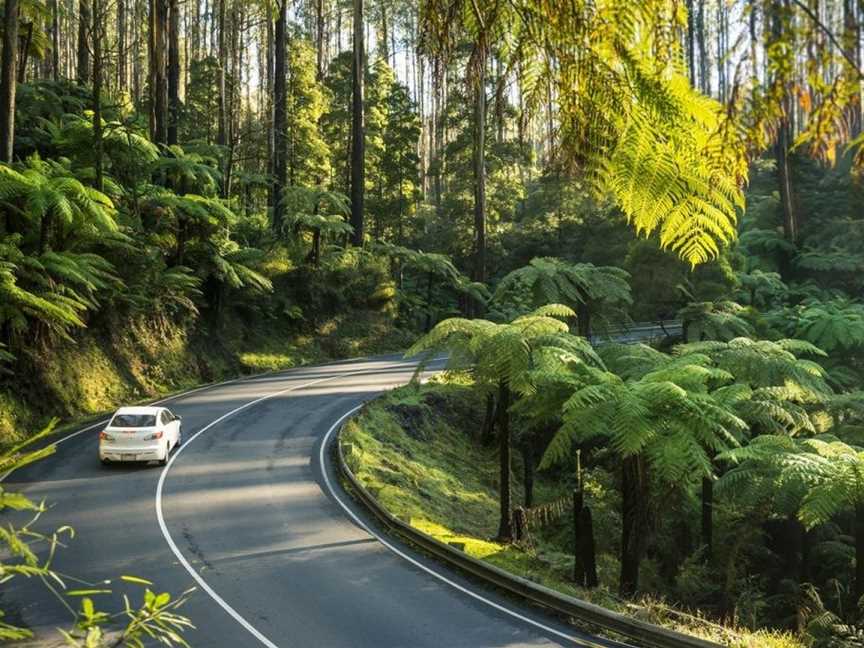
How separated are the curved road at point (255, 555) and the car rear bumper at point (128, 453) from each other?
35 centimetres

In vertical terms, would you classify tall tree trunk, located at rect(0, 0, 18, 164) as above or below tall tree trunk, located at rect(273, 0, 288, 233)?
below

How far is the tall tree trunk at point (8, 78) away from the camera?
1822 centimetres

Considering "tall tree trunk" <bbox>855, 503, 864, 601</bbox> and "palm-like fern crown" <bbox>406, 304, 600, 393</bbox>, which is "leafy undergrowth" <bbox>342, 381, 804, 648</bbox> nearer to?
"tall tree trunk" <bbox>855, 503, 864, 601</bbox>

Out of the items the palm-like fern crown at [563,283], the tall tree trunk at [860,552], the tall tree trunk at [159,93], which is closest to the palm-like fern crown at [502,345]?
the tall tree trunk at [860,552]

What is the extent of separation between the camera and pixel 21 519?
43.4 feet

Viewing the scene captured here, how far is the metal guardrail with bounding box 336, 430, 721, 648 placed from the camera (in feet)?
28.8

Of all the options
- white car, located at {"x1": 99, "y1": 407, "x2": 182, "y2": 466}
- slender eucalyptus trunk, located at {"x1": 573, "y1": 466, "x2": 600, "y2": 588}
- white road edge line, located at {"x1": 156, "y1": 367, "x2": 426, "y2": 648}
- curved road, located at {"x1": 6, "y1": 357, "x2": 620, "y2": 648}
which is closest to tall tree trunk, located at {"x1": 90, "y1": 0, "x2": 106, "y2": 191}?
curved road, located at {"x1": 6, "y1": 357, "x2": 620, "y2": 648}

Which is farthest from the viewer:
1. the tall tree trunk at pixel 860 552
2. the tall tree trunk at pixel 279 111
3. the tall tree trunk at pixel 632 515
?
the tall tree trunk at pixel 279 111

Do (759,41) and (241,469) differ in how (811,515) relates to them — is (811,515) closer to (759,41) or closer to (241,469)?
(759,41)

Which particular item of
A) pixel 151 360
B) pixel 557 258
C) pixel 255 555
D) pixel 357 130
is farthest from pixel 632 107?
pixel 357 130

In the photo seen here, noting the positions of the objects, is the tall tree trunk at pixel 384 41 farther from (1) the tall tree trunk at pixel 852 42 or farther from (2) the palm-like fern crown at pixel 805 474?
(1) the tall tree trunk at pixel 852 42

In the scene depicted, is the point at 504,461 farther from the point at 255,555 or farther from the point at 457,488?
the point at 457,488

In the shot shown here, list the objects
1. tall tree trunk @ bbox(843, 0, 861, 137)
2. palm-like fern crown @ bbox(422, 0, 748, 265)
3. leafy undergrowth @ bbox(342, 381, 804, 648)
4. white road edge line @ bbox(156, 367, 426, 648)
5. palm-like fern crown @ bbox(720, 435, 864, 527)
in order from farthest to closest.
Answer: palm-like fern crown @ bbox(720, 435, 864, 527) → leafy undergrowth @ bbox(342, 381, 804, 648) → white road edge line @ bbox(156, 367, 426, 648) → palm-like fern crown @ bbox(422, 0, 748, 265) → tall tree trunk @ bbox(843, 0, 861, 137)

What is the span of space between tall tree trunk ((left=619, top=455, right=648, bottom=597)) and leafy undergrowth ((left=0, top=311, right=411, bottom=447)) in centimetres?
1611
